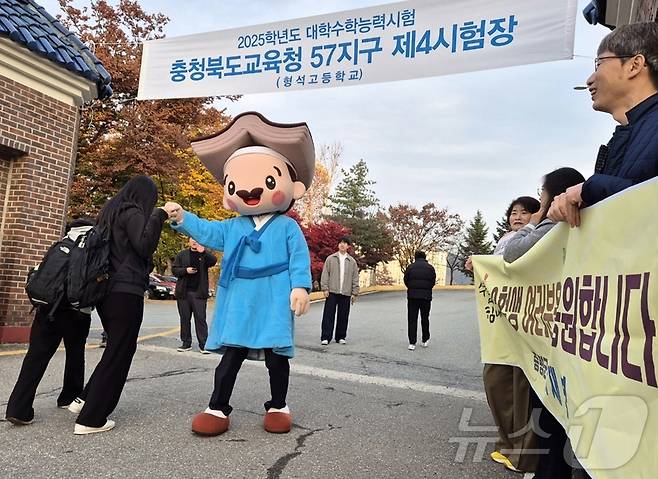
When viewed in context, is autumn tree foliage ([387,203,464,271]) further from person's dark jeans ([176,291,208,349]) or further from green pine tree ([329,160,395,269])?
person's dark jeans ([176,291,208,349])

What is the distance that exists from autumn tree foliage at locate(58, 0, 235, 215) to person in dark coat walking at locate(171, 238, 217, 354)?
10.0 meters

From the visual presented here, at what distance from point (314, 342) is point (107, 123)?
40.9 ft

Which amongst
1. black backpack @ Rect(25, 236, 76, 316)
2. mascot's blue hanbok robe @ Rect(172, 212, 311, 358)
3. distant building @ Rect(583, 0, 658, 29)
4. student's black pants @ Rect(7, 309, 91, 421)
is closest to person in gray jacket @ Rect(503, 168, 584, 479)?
mascot's blue hanbok robe @ Rect(172, 212, 311, 358)

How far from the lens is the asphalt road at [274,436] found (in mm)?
2885

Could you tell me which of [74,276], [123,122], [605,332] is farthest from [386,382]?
[123,122]

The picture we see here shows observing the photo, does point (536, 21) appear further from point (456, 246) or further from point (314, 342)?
point (456, 246)

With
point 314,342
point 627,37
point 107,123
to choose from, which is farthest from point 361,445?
point 107,123

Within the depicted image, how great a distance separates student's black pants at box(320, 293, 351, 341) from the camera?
29.4 ft

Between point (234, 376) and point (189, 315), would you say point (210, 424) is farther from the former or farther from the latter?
point (189, 315)

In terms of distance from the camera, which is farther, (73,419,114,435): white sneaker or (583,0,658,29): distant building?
(583,0,658,29): distant building

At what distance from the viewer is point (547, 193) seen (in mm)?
2607

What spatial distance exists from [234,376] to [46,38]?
502cm

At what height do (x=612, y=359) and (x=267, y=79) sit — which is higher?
(x=267, y=79)

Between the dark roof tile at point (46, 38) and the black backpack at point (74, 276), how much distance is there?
359cm
